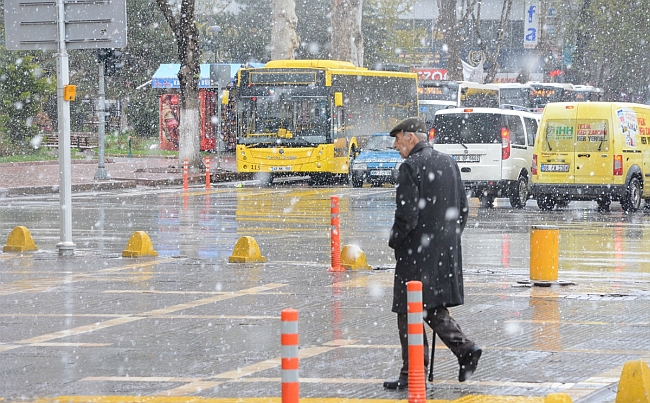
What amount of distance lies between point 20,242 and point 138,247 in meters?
1.95

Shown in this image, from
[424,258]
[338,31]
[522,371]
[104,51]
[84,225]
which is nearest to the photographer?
[424,258]

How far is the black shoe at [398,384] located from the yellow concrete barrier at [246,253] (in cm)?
798

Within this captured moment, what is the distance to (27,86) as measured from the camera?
49.1 m

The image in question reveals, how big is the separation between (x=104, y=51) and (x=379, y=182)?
857cm

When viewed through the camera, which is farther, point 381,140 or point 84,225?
point 381,140

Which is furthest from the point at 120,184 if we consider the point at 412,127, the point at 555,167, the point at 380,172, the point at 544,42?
the point at 544,42

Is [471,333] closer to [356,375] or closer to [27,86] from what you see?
[356,375]

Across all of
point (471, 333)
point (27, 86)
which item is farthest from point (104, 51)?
point (471, 333)

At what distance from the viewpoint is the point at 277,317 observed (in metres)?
11.4

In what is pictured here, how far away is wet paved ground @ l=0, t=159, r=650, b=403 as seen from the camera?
832cm

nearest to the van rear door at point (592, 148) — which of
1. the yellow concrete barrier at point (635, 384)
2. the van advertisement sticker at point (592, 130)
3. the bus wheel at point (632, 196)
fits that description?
the van advertisement sticker at point (592, 130)

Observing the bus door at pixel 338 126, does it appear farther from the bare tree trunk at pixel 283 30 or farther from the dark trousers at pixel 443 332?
the dark trousers at pixel 443 332

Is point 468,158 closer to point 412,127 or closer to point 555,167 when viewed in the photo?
point 555,167

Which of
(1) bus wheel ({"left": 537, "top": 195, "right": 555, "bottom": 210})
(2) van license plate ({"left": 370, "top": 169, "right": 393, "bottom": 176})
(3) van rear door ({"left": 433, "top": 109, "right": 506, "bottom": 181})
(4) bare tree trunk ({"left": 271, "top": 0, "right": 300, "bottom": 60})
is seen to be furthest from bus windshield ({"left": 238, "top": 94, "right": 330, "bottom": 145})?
(1) bus wheel ({"left": 537, "top": 195, "right": 555, "bottom": 210})
